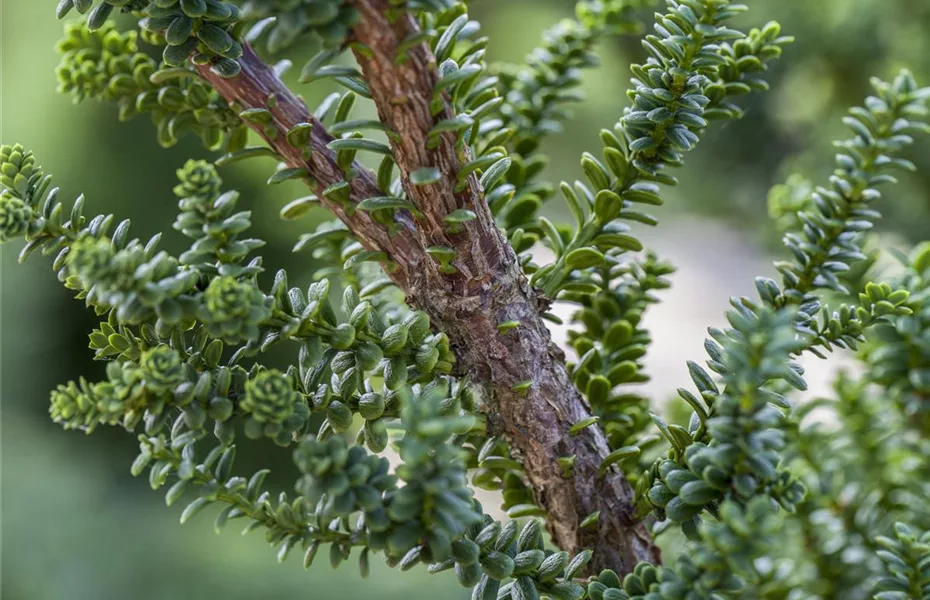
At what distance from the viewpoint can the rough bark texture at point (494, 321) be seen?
350 mm

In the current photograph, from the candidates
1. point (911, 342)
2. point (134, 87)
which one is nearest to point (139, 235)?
point (134, 87)

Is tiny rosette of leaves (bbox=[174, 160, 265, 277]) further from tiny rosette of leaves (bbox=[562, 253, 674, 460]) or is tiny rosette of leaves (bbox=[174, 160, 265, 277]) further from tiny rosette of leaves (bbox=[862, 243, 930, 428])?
tiny rosette of leaves (bbox=[862, 243, 930, 428])

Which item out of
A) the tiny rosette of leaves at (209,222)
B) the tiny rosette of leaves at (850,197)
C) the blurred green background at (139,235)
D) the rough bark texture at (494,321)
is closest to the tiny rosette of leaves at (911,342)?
the tiny rosette of leaves at (850,197)

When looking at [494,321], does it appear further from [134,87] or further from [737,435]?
[134,87]

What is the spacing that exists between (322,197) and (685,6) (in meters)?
0.19

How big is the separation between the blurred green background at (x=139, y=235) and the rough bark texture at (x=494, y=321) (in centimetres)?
55

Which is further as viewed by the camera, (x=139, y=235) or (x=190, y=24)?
(x=139, y=235)

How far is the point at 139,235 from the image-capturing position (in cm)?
110

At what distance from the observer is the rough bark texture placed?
1.15ft

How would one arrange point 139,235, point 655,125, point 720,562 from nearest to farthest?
point 720,562
point 655,125
point 139,235

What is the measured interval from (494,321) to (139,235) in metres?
0.87

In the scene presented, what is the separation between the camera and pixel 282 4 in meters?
0.25

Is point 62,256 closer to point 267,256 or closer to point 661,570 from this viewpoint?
point 661,570

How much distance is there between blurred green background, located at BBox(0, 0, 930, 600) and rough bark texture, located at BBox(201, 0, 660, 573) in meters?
0.55
